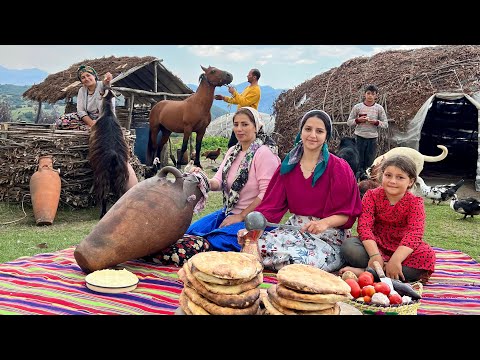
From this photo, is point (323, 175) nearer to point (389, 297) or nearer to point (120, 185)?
point (389, 297)

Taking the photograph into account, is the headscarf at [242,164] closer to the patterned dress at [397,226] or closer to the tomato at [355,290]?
the patterned dress at [397,226]

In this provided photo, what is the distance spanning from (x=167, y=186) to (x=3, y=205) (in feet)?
13.9

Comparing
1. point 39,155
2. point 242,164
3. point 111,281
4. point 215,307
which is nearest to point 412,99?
point 242,164

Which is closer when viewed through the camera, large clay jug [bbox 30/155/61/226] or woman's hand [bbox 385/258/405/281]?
woman's hand [bbox 385/258/405/281]

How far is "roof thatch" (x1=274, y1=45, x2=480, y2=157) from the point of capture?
418 inches

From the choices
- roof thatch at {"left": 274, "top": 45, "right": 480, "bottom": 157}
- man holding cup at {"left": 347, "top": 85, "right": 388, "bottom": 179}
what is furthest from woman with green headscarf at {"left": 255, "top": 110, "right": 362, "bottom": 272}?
roof thatch at {"left": 274, "top": 45, "right": 480, "bottom": 157}

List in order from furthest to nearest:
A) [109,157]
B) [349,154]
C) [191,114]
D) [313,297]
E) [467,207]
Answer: [191,114] < [349,154] < [467,207] < [109,157] < [313,297]

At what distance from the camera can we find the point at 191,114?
1036 centimetres

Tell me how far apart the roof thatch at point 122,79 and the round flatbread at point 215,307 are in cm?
1094

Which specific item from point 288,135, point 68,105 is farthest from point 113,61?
point 288,135

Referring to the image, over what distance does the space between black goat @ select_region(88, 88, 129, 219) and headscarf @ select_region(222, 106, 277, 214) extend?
236 cm

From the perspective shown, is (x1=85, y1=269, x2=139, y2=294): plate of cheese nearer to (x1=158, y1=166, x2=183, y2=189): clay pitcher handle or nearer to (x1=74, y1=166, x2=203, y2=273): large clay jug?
(x1=74, y1=166, x2=203, y2=273): large clay jug

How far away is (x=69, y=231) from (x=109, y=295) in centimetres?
296

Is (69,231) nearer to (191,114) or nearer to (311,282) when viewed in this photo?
(311,282)
